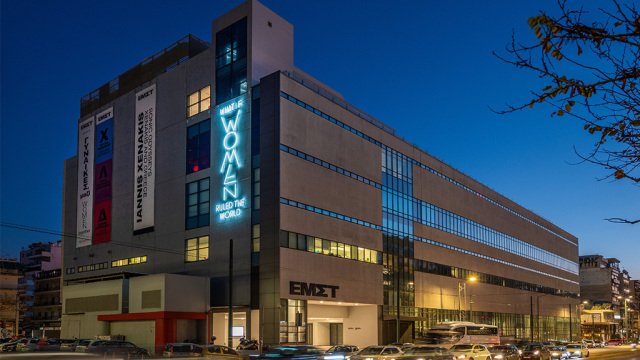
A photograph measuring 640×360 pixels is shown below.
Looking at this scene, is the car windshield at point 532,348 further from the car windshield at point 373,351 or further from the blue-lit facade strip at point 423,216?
the blue-lit facade strip at point 423,216

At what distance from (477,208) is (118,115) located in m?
55.5

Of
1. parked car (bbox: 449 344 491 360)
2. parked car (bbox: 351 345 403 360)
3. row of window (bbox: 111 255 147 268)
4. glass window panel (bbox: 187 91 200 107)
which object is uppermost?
glass window panel (bbox: 187 91 200 107)

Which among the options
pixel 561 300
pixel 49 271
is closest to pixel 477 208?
pixel 561 300

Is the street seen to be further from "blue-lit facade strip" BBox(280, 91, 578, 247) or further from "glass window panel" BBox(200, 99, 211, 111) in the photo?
"glass window panel" BBox(200, 99, 211, 111)

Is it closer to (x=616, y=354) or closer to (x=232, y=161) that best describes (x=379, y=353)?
(x=232, y=161)

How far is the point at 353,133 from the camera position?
7075cm

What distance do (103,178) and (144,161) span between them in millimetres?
9477

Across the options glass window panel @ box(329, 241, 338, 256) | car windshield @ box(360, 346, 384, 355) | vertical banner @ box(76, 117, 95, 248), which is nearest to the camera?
car windshield @ box(360, 346, 384, 355)

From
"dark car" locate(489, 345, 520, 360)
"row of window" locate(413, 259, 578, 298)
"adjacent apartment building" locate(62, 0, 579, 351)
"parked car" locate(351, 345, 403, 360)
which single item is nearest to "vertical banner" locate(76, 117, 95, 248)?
"adjacent apartment building" locate(62, 0, 579, 351)

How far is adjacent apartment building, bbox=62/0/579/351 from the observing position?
60.4 m

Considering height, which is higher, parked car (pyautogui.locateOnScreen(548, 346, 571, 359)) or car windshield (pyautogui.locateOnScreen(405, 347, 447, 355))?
car windshield (pyautogui.locateOnScreen(405, 347, 447, 355))

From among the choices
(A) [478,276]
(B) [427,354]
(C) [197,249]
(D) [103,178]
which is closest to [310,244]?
(C) [197,249]

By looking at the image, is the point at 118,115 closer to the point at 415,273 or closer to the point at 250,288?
the point at 250,288

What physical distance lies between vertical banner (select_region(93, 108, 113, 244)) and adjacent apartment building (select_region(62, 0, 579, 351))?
0.27 meters
